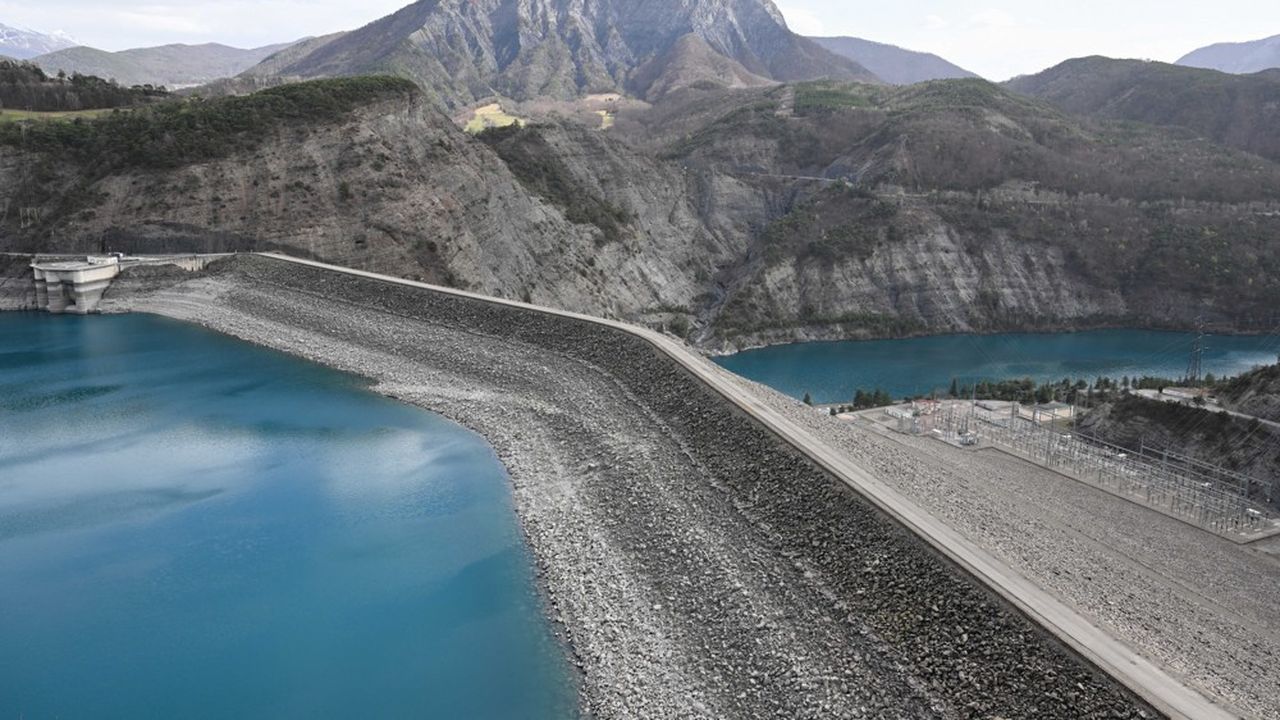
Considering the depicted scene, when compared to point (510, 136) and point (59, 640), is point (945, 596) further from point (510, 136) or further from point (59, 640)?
point (510, 136)

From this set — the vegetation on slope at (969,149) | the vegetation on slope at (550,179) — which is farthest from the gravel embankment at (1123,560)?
the vegetation on slope at (969,149)

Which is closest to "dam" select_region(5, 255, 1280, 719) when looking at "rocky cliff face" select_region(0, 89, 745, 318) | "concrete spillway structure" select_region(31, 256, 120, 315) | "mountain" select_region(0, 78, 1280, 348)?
"rocky cliff face" select_region(0, 89, 745, 318)

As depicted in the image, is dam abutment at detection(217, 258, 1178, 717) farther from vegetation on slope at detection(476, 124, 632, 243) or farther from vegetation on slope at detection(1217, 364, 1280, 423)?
vegetation on slope at detection(476, 124, 632, 243)

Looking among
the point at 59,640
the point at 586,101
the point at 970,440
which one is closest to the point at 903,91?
the point at 586,101

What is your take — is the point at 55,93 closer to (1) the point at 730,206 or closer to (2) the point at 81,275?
Result: (2) the point at 81,275

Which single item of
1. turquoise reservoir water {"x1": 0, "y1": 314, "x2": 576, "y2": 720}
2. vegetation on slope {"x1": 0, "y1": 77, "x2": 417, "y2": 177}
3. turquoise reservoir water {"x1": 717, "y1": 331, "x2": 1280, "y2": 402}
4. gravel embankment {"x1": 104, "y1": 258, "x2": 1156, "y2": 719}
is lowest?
turquoise reservoir water {"x1": 717, "y1": 331, "x2": 1280, "y2": 402}

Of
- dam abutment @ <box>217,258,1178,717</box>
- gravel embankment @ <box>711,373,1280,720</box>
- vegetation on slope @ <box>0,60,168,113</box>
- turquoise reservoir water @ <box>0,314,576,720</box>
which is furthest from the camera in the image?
vegetation on slope @ <box>0,60,168,113</box>

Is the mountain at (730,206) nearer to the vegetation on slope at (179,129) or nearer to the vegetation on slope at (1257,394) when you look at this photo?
the vegetation on slope at (179,129)
